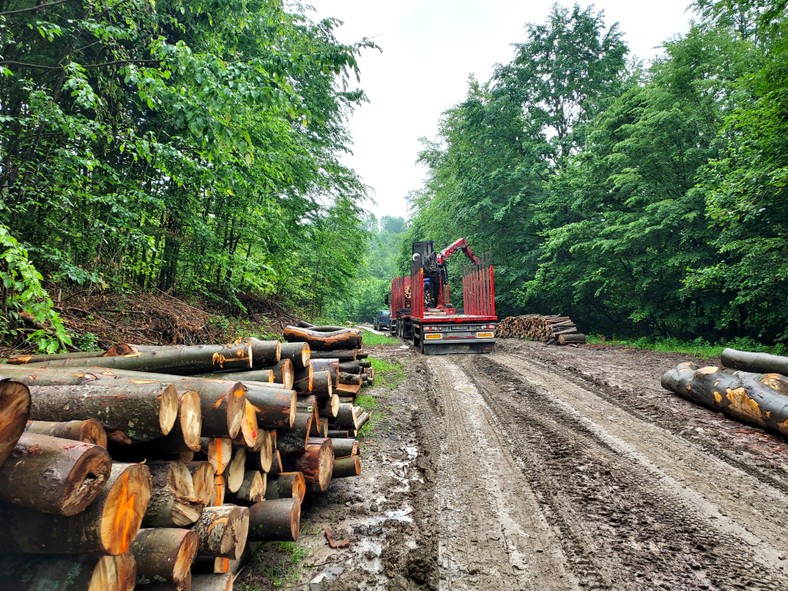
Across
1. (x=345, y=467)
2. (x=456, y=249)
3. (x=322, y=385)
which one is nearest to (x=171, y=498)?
(x=345, y=467)

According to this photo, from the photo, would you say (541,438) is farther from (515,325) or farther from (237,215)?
(515,325)

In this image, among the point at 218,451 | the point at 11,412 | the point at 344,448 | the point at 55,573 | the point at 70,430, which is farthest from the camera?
→ the point at 344,448

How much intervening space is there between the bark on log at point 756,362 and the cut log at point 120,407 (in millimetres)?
7291

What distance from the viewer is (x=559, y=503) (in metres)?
3.07

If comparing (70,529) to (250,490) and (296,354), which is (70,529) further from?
(296,354)

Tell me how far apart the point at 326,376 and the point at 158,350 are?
1443 millimetres

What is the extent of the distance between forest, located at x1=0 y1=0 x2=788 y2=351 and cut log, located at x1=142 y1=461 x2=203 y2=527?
201 centimetres

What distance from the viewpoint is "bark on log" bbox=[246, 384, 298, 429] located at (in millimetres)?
2557

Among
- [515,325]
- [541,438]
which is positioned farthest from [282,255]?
[515,325]

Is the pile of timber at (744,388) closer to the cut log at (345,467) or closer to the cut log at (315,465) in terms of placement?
the cut log at (345,467)

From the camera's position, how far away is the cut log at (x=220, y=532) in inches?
75.8

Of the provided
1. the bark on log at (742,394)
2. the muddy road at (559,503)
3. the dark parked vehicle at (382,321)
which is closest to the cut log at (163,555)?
the muddy road at (559,503)

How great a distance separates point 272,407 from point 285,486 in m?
0.61

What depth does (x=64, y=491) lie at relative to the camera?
4.12 feet
